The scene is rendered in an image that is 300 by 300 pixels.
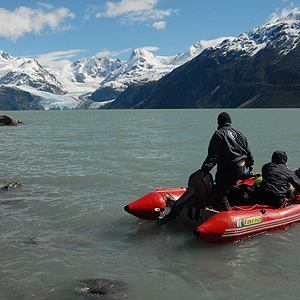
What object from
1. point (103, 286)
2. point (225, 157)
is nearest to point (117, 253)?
point (103, 286)

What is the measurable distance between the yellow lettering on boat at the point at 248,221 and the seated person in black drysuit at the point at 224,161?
48 centimetres

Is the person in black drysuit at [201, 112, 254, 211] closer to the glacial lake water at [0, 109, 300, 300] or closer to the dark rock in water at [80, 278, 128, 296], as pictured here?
the glacial lake water at [0, 109, 300, 300]

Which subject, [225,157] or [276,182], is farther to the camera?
[276,182]

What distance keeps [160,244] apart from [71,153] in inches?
649

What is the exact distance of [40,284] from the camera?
21.0 feet

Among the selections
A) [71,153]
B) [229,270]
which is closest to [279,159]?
[229,270]

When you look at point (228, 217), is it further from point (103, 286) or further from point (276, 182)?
point (103, 286)

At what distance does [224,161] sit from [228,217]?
4.10 feet

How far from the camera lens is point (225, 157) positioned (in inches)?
320

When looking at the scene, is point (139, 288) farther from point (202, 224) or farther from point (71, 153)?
point (71, 153)

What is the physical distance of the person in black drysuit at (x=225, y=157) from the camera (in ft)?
26.3

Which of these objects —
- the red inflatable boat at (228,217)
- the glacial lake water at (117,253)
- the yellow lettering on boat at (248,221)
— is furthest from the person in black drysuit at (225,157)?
the glacial lake water at (117,253)

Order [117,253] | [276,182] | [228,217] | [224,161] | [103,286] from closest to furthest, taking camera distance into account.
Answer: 1. [103,286]
2. [117,253]
3. [228,217]
4. [224,161]
5. [276,182]

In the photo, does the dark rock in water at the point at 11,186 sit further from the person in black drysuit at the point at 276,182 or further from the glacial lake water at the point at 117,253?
the person in black drysuit at the point at 276,182
